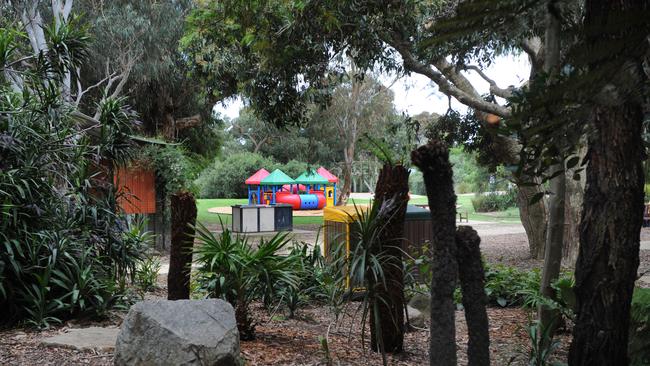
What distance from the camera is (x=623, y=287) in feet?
10.5

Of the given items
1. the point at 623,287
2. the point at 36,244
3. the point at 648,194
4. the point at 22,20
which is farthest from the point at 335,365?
the point at 648,194

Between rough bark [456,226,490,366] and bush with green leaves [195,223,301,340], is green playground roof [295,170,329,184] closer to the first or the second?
bush with green leaves [195,223,301,340]

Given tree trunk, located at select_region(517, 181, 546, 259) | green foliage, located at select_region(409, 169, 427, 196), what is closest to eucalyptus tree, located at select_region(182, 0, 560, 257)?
tree trunk, located at select_region(517, 181, 546, 259)

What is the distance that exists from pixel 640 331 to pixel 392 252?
1876mm

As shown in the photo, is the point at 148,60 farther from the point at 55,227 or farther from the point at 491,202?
the point at 491,202

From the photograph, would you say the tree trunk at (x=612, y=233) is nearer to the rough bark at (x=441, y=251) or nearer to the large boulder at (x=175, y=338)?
the rough bark at (x=441, y=251)

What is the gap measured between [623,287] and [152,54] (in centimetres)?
1677

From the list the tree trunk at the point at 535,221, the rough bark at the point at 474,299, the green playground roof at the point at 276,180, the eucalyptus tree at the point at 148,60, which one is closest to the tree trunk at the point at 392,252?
the rough bark at the point at 474,299

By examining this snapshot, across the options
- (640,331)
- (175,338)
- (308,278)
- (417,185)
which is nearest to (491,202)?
(417,185)

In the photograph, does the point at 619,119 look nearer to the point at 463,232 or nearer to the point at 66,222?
the point at 463,232

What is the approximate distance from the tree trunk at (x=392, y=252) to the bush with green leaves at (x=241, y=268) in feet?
3.05

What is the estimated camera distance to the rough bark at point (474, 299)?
10.5 feet

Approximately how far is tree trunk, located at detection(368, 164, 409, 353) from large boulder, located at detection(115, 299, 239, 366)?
47.9 inches

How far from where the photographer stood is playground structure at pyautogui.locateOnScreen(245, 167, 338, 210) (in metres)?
33.8
